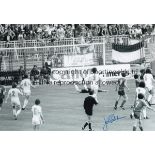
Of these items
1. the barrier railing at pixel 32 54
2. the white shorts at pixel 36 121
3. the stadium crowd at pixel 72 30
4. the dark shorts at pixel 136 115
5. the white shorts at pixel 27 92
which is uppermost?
the stadium crowd at pixel 72 30

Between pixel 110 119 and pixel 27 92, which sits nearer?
pixel 110 119

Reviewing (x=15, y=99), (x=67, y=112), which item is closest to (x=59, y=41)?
(x=15, y=99)

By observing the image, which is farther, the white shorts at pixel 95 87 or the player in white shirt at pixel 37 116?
the white shorts at pixel 95 87

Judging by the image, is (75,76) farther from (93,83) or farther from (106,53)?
(106,53)

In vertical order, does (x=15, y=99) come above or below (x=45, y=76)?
below

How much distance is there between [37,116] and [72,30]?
10.6ft

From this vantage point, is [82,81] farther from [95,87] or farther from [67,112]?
[67,112]

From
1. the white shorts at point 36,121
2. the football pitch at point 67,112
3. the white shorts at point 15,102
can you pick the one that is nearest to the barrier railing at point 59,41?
the football pitch at point 67,112

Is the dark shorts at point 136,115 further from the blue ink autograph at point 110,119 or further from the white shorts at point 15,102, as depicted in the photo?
the white shorts at point 15,102

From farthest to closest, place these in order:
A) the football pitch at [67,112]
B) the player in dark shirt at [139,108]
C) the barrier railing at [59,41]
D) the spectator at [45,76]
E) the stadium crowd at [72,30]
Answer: the barrier railing at [59,41] < the spectator at [45,76] < the stadium crowd at [72,30] < the football pitch at [67,112] < the player in dark shirt at [139,108]

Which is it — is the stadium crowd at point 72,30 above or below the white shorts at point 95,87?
above

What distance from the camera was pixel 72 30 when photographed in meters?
21.0

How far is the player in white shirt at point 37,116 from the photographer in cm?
1978

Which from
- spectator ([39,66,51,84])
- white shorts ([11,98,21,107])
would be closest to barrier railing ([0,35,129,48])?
spectator ([39,66,51,84])
